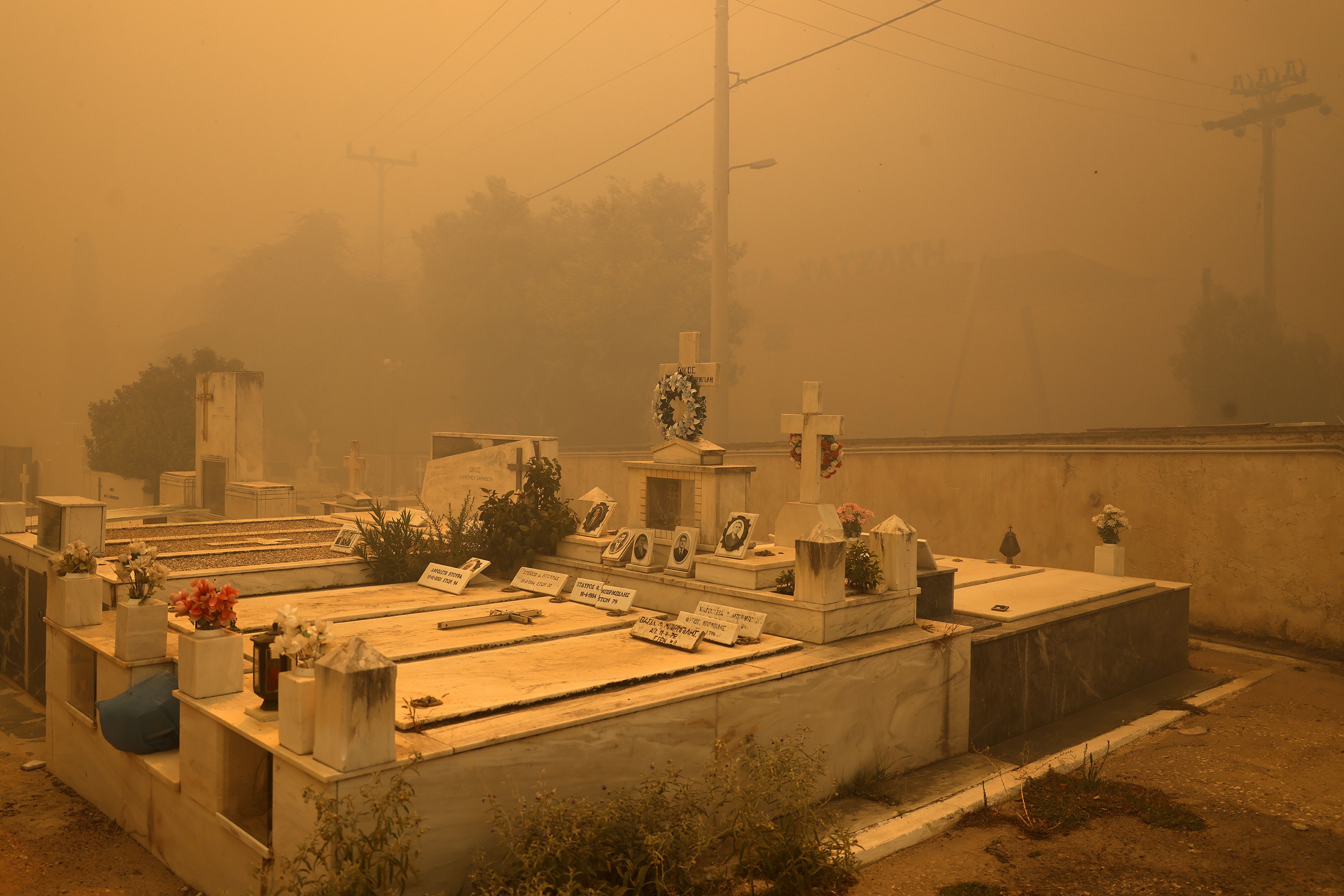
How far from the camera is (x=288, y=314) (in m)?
51.3

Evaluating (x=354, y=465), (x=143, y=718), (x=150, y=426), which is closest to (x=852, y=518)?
(x=143, y=718)

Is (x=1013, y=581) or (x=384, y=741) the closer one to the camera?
Answer: (x=384, y=741)

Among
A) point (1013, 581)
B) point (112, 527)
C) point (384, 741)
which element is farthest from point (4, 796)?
point (1013, 581)

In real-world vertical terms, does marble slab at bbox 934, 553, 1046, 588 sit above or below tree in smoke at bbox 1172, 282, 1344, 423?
below

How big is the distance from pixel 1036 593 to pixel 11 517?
1283cm

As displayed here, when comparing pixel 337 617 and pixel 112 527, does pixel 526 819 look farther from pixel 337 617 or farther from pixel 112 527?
pixel 112 527

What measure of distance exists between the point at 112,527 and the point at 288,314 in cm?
4015

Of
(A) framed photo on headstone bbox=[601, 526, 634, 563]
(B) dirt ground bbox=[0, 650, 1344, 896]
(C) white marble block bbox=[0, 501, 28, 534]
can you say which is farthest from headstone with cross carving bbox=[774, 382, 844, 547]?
(C) white marble block bbox=[0, 501, 28, 534]

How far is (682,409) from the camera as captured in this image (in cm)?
990

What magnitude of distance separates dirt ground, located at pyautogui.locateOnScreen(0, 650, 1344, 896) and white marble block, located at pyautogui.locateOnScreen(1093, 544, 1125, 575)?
164 inches

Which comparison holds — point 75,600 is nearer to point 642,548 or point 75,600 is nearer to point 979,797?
point 642,548

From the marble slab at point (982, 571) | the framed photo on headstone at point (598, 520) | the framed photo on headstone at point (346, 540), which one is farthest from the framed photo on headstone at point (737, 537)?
the framed photo on headstone at point (346, 540)

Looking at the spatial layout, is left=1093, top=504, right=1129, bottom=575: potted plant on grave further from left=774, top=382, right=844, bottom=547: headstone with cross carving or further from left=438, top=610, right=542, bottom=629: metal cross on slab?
left=438, top=610, right=542, bottom=629: metal cross on slab

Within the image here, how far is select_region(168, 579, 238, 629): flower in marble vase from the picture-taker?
17.7 ft
